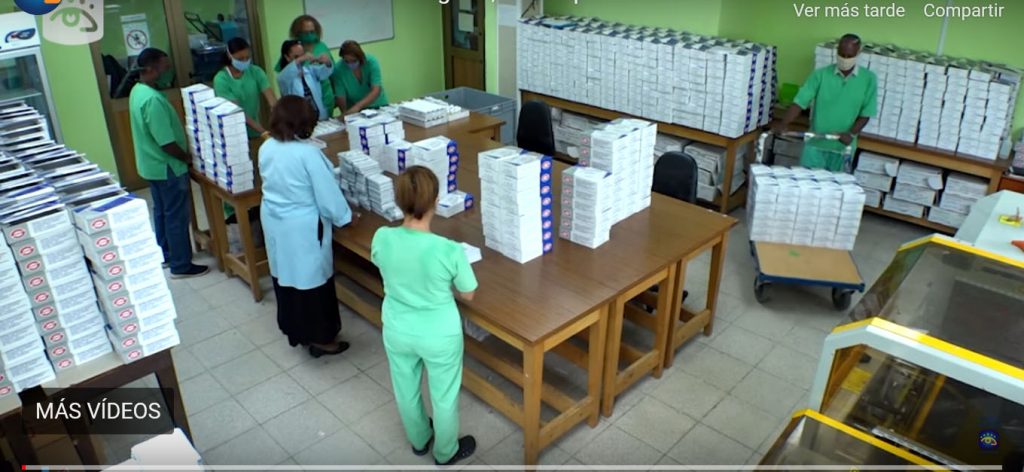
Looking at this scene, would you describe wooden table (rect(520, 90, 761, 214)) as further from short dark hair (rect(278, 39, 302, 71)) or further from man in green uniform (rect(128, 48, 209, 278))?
man in green uniform (rect(128, 48, 209, 278))

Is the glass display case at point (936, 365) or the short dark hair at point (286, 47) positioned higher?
the short dark hair at point (286, 47)

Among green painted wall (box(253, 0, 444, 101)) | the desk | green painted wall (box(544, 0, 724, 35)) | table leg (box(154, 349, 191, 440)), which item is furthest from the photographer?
green painted wall (box(253, 0, 444, 101))

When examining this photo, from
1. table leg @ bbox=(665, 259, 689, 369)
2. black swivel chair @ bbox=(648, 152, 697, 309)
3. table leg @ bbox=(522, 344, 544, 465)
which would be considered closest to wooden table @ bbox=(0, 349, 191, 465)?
table leg @ bbox=(522, 344, 544, 465)

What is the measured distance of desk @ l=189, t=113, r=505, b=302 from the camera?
15.8 feet

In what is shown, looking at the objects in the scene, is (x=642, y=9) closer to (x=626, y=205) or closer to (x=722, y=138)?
(x=722, y=138)

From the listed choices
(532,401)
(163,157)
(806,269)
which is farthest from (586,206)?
(163,157)

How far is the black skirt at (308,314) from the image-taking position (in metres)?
4.21

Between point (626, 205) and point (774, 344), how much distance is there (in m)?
1.42

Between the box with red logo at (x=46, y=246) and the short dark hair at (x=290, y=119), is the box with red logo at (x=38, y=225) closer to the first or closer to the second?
the box with red logo at (x=46, y=246)

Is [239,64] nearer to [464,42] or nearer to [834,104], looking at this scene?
[464,42]

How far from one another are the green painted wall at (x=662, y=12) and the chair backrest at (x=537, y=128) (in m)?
1.66

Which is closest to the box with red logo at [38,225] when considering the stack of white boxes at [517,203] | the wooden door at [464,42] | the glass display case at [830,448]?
the stack of white boxes at [517,203]

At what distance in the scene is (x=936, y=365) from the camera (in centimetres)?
249

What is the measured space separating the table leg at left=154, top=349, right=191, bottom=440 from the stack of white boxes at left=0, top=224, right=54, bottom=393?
397 millimetres
